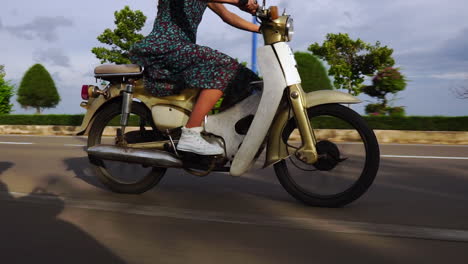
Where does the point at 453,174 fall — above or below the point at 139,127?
below

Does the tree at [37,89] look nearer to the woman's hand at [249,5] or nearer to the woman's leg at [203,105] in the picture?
the woman's leg at [203,105]

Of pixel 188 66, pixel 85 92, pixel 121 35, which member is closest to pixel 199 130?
pixel 188 66

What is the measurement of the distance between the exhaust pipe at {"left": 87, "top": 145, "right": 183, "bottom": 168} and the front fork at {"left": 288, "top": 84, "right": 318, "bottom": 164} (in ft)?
3.10

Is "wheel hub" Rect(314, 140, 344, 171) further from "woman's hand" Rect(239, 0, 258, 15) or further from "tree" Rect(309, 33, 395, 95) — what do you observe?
"tree" Rect(309, 33, 395, 95)

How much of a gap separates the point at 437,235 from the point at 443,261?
0.46 meters

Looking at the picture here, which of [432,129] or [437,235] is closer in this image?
[437,235]

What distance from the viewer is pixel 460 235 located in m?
2.77

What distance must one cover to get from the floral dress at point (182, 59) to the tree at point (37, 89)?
17.3m

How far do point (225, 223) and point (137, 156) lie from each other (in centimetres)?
105

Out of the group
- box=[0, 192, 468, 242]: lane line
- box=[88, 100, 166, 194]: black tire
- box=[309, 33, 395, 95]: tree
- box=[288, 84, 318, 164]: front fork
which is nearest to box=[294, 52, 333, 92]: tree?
box=[88, 100, 166, 194]: black tire

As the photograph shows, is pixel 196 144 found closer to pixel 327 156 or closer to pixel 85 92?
pixel 327 156

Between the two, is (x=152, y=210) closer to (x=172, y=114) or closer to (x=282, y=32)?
(x=172, y=114)

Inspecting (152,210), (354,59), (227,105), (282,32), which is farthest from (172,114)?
(354,59)

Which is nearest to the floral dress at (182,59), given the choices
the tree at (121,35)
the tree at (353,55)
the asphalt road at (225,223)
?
the asphalt road at (225,223)
